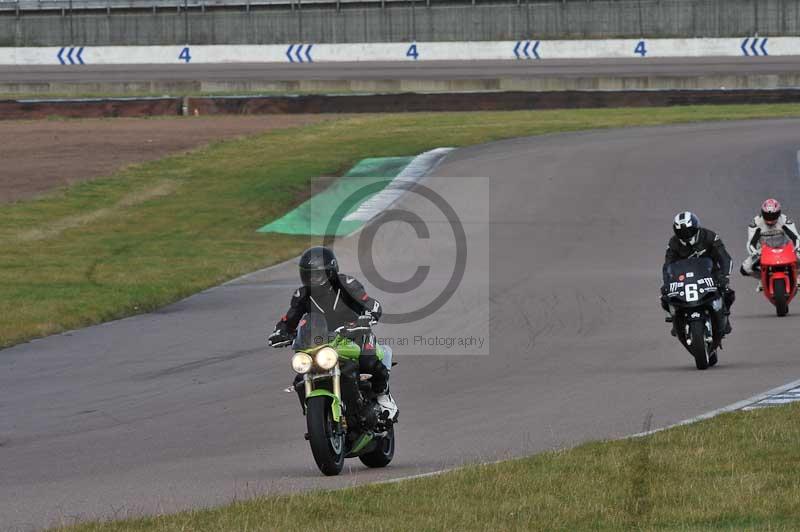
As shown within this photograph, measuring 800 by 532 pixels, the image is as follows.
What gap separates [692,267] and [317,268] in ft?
19.7

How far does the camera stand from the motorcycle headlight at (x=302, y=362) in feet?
30.5

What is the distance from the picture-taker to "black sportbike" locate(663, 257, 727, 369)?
14203 mm

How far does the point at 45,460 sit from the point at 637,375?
6017 millimetres

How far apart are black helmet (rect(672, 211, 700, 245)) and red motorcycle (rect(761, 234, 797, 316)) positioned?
3500 millimetres

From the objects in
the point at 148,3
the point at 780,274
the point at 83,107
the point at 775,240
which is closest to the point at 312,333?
the point at 780,274

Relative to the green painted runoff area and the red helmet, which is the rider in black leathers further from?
the green painted runoff area

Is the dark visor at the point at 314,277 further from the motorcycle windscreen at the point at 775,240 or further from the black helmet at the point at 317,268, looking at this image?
the motorcycle windscreen at the point at 775,240

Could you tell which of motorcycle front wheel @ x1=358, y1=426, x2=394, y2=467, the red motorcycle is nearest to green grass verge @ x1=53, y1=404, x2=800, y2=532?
motorcycle front wheel @ x1=358, y1=426, x2=394, y2=467

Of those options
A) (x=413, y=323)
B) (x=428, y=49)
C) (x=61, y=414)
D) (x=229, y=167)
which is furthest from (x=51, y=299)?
(x=428, y=49)

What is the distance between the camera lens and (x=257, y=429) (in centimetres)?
1176

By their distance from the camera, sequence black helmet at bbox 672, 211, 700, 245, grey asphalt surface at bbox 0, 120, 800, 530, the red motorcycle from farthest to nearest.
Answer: the red motorcycle
black helmet at bbox 672, 211, 700, 245
grey asphalt surface at bbox 0, 120, 800, 530

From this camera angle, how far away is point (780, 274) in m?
17.9

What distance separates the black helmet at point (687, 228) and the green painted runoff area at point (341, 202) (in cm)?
1266

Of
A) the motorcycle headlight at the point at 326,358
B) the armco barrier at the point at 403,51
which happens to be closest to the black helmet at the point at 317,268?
the motorcycle headlight at the point at 326,358
